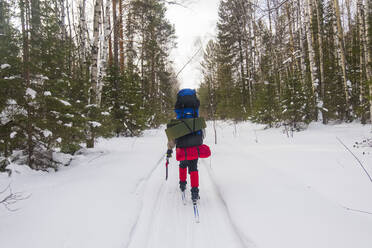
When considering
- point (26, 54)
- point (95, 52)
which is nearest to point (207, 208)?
point (26, 54)

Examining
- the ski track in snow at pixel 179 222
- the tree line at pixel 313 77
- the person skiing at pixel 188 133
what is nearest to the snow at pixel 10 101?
the ski track in snow at pixel 179 222

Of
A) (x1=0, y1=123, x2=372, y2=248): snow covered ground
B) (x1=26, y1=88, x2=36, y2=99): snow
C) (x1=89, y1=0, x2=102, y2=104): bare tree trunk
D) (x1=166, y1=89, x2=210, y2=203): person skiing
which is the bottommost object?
(x1=0, y1=123, x2=372, y2=248): snow covered ground

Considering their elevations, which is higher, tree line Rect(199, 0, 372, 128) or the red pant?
tree line Rect(199, 0, 372, 128)

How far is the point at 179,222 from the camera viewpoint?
2840 millimetres

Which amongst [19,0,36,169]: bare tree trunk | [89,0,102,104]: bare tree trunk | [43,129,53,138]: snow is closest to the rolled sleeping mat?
[43,129,53,138]: snow

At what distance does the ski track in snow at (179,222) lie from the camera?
2.34m

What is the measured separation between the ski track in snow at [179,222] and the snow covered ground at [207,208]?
0.01 meters

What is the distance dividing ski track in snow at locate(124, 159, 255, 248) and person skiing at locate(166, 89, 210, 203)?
409 millimetres

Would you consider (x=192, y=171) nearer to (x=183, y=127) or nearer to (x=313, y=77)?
(x=183, y=127)

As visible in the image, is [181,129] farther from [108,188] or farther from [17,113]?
[17,113]

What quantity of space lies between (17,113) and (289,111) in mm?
12038

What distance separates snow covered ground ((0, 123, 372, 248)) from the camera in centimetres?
229

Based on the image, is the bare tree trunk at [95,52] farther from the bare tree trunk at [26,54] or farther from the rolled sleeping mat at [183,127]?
the rolled sleeping mat at [183,127]

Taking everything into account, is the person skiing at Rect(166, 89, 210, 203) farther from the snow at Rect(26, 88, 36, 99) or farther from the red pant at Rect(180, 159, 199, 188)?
the snow at Rect(26, 88, 36, 99)
